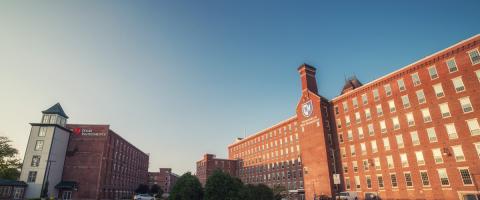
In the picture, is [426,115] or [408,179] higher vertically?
[426,115]

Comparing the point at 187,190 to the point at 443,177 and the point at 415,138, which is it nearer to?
the point at 415,138

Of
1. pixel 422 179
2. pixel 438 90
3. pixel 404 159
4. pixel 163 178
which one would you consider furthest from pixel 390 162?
pixel 163 178

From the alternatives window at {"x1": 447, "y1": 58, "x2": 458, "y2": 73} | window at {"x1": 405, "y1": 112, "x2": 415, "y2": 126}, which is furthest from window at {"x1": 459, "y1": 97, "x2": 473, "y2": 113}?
window at {"x1": 405, "y1": 112, "x2": 415, "y2": 126}

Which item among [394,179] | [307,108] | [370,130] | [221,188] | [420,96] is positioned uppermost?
[307,108]

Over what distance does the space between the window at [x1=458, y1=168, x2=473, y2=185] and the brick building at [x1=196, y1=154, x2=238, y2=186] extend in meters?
78.8

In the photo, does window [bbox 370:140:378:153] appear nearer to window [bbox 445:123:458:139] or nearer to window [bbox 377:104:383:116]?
window [bbox 377:104:383:116]

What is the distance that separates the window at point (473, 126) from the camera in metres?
36.5

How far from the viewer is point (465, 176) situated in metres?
36.9

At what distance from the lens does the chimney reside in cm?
6481

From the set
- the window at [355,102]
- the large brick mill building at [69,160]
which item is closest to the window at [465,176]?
the window at [355,102]

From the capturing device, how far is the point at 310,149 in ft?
201

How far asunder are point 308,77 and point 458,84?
101ft

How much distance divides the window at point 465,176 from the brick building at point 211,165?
78827mm

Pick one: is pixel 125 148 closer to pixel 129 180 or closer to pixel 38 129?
pixel 129 180
